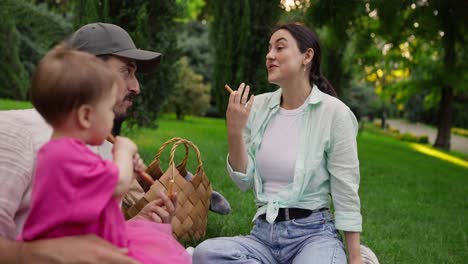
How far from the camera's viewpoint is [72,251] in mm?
1521

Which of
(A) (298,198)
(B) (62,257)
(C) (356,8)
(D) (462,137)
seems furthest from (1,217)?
(D) (462,137)

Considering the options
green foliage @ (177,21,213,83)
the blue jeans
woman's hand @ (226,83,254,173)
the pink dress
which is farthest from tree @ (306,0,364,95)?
green foliage @ (177,21,213,83)

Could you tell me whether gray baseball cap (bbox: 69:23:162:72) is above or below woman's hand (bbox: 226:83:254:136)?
above

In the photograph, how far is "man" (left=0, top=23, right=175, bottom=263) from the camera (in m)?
1.53

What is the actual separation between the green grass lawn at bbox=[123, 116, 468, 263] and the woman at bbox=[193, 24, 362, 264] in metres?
1.45

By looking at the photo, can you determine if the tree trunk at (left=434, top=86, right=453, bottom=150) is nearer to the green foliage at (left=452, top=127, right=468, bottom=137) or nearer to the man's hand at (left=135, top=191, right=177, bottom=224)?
the green foliage at (left=452, top=127, right=468, bottom=137)

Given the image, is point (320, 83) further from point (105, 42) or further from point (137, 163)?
point (137, 163)

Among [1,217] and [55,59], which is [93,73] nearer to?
[55,59]

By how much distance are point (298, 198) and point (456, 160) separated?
10.5m

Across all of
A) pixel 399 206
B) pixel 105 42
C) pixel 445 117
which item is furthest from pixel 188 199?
pixel 445 117

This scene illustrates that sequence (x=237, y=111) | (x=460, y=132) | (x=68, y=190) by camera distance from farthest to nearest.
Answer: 1. (x=460, y=132)
2. (x=237, y=111)
3. (x=68, y=190)

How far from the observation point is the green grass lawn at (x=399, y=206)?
4371 mm

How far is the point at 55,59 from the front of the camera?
146cm

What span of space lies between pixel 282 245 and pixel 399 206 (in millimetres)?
3744
